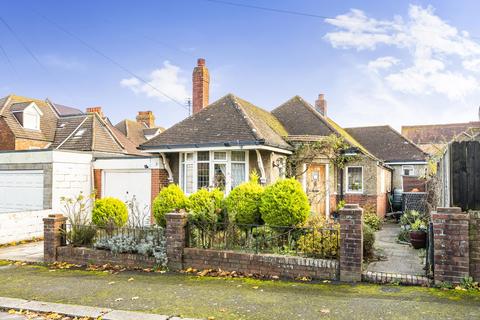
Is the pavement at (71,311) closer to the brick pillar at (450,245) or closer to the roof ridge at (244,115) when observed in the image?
the brick pillar at (450,245)

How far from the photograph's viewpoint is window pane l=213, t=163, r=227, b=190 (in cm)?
1295

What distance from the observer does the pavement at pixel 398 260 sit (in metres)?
6.75

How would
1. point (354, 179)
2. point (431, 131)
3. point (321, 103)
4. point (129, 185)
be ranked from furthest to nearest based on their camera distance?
1. point (431, 131)
2. point (321, 103)
3. point (354, 179)
4. point (129, 185)

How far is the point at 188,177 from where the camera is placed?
13.7 metres

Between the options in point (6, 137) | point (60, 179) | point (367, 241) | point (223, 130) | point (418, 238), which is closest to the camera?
point (367, 241)

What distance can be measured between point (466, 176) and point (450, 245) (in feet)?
4.29

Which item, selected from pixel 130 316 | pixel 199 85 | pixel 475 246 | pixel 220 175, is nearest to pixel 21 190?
pixel 220 175

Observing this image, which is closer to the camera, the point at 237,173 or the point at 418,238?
the point at 418,238

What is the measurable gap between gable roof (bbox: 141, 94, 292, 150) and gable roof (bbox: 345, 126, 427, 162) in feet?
34.5

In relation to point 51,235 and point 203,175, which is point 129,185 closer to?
point 203,175

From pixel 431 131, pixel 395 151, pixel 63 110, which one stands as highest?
pixel 431 131

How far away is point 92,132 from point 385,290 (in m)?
18.4

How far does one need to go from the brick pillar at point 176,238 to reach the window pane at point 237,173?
18.0 ft

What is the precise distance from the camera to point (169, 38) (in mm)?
15828
